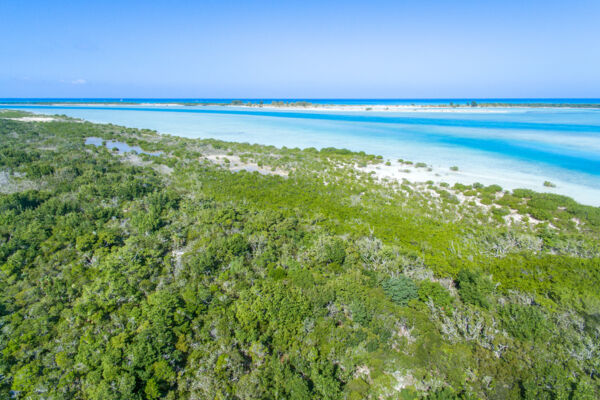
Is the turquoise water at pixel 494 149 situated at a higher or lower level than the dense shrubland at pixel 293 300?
higher

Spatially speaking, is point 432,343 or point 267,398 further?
point 432,343

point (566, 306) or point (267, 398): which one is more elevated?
point (566, 306)

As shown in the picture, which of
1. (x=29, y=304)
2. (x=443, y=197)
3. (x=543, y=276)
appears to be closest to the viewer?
(x=29, y=304)

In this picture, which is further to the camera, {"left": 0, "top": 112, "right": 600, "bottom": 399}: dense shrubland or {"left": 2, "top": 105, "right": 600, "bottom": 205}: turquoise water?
{"left": 2, "top": 105, "right": 600, "bottom": 205}: turquoise water

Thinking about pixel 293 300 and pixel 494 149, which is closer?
pixel 293 300

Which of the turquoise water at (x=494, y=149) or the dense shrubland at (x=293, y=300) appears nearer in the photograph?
the dense shrubland at (x=293, y=300)

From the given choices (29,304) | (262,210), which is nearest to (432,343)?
(262,210)

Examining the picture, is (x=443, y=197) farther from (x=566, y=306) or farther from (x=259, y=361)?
(x=259, y=361)

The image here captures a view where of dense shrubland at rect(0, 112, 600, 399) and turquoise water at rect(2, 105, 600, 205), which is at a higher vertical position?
turquoise water at rect(2, 105, 600, 205)
